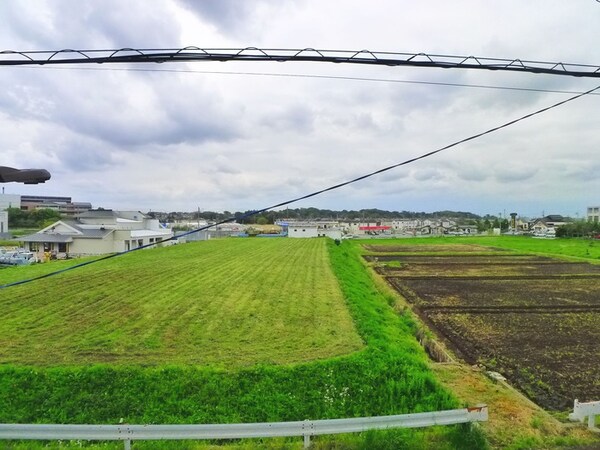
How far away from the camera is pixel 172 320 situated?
1220cm

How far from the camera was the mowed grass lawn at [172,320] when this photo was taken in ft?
29.3

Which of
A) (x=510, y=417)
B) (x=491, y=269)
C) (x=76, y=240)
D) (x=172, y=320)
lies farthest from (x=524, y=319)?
(x=76, y=240)

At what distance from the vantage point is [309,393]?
Answer: 7379mm

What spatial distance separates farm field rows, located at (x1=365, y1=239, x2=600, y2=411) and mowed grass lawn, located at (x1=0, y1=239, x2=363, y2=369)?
402 centimetres

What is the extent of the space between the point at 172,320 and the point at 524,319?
13388 mm

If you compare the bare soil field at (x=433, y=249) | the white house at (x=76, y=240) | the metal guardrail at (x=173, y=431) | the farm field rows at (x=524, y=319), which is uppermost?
the white house at (x=76, y=240)

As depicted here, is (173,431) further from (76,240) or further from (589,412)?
(76,240)

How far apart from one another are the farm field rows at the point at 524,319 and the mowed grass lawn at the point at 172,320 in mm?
4022

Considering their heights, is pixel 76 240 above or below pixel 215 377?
above

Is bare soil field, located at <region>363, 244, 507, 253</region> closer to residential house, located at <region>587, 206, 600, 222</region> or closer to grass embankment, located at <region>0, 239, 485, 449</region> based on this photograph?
grass embankment, located at <region>0, 239, 485, 449</region>

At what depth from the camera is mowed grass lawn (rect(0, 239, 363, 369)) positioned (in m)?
8.92

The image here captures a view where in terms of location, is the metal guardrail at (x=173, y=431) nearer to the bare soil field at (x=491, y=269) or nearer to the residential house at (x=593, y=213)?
the bare soil field at (x=491, y=269)

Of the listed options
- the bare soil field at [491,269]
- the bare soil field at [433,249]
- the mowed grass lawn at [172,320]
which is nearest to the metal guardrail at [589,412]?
Result: the mowed grass lawn at [172,320]

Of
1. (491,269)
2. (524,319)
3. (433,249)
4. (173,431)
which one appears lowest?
Result: (524,319)
